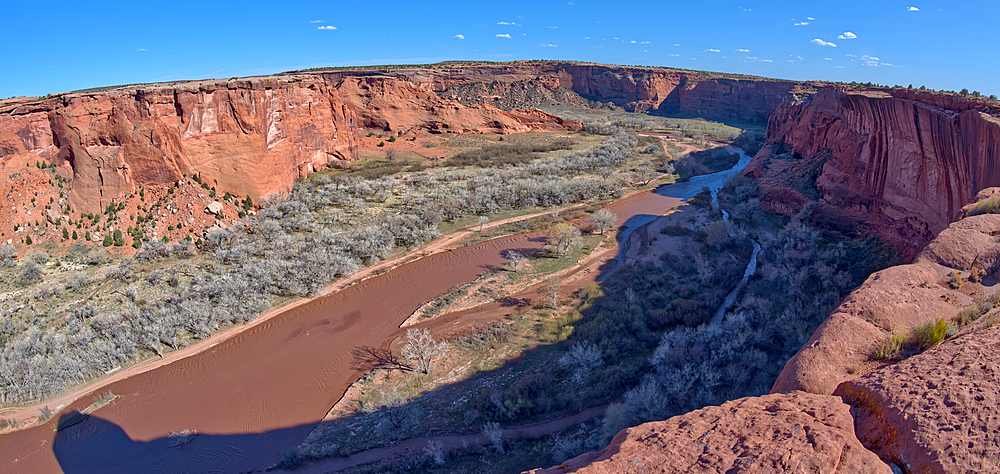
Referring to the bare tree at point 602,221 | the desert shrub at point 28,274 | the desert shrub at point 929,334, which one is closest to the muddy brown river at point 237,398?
the desert shrub at point 28,274

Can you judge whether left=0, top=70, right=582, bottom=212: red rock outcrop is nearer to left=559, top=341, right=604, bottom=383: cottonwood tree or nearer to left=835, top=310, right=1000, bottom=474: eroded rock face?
left=559, top=341, right=604, bottom=383: cottonwood tree

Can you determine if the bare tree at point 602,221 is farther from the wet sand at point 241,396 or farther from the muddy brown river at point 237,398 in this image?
the muddy brown river at point 237,398

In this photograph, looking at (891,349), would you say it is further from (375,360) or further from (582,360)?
(375,360)

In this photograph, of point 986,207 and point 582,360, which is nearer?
point 986,207

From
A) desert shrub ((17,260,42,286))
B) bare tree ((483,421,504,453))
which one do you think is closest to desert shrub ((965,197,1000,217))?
bare tree ((483,421,504,453))

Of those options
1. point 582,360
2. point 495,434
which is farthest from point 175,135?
point 582,360

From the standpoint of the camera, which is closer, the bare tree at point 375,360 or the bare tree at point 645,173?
the bare tree at point 375,360

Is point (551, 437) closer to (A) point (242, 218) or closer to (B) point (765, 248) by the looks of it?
(B) point (765, 248)

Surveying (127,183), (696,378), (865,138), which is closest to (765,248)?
(865,138)
